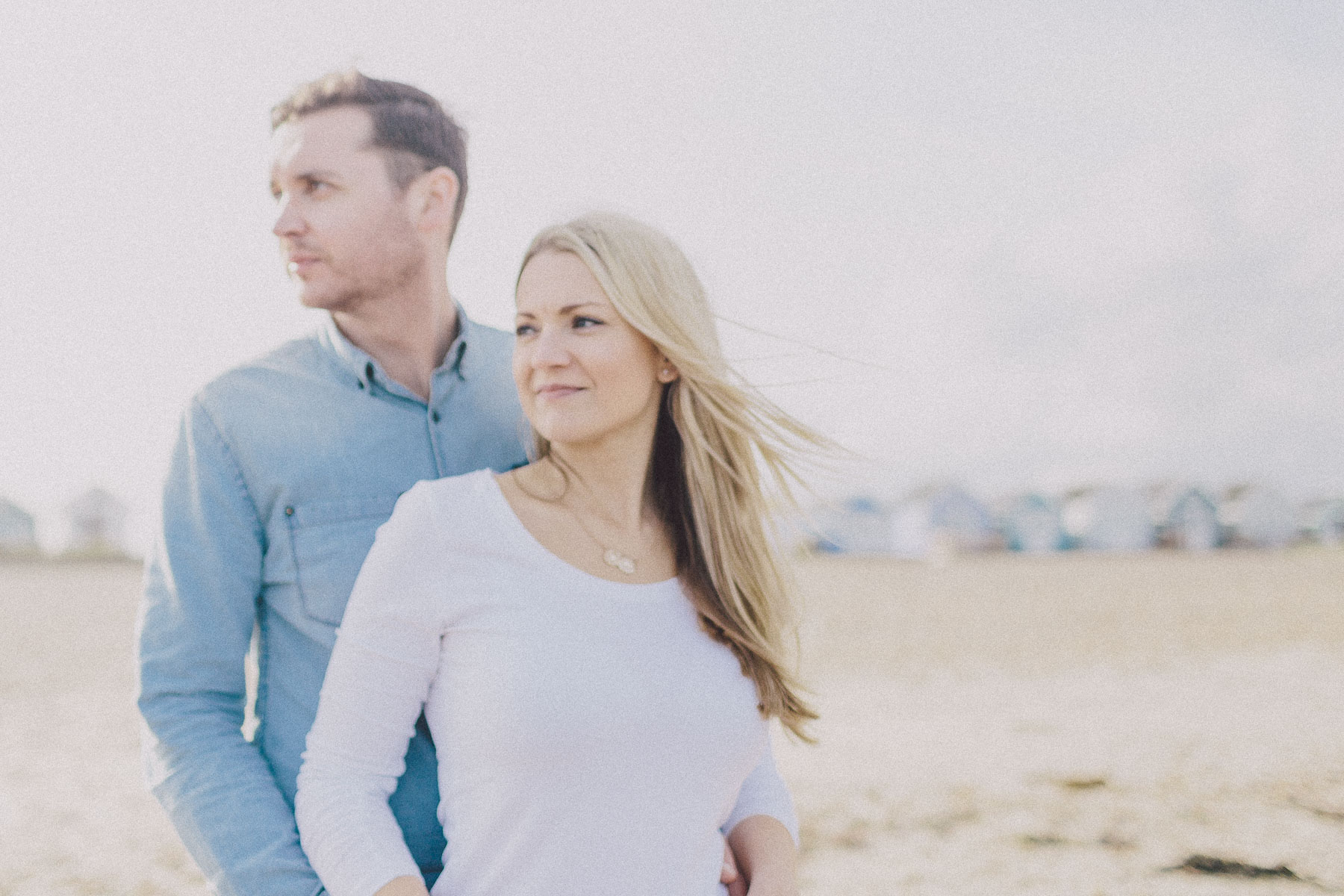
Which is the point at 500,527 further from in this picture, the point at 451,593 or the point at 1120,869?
the point at 1120,869

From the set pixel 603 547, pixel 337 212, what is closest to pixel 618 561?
pixel 603 547

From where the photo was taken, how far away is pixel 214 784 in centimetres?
186

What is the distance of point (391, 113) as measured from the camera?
2324 mm

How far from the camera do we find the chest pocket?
2.04 m

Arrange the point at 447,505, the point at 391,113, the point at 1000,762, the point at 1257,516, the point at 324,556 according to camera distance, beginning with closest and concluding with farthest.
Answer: the point at 447,505 → the point at 324,556 → the point at 391,113 → the point at 1000,762 → the point at 1257,516

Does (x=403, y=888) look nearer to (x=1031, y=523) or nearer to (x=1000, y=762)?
(x=1000, y=762)

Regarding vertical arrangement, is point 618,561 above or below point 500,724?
above

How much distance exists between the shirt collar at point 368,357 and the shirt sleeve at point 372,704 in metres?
0.60

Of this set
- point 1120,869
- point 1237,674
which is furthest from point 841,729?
point 1237,674

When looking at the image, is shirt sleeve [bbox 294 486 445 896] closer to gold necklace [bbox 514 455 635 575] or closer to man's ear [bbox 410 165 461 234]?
gold necklace [bbox 514 455 635 575]

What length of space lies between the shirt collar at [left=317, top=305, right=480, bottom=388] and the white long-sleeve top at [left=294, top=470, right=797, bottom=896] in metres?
0.54

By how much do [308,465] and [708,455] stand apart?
86 cm

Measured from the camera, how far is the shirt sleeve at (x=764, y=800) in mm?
2219

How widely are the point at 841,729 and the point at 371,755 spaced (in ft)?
23.3
